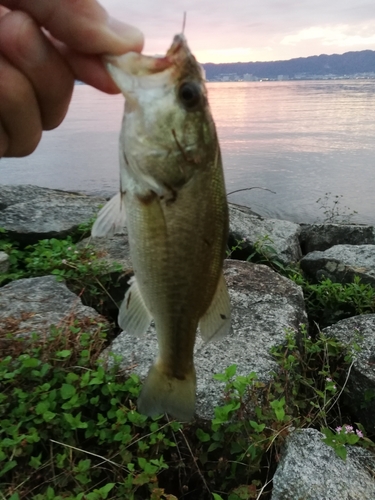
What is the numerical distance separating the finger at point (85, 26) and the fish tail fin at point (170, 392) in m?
1.26

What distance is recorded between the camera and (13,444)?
102 inches

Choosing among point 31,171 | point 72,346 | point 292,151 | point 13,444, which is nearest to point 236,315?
point 72,346

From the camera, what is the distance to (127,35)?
5.30ft

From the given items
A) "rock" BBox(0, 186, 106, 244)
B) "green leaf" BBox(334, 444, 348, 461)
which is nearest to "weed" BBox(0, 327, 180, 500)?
"green leaf" BBox(334, 444, 348, 461)

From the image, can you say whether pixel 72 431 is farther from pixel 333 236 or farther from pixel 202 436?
pixel 333 236

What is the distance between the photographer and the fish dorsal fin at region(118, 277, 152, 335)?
1.84 m

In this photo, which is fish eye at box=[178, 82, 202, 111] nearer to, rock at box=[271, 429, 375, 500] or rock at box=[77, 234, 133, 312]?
rock at box=[271, 429, 375, 500]

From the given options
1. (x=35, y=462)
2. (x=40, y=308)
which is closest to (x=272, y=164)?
(x=40, y=308)

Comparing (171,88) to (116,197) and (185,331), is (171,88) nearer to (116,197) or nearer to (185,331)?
(116,197)

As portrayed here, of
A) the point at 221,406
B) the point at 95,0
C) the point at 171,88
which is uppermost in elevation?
the point at 95,0

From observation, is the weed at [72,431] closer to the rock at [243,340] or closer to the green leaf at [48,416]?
the green leaf at [48,416]

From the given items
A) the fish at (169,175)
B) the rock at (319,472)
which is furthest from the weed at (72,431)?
the fish at (169,175)

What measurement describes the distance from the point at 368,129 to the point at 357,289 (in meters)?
16.7

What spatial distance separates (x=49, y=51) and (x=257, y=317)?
9.57 feet
